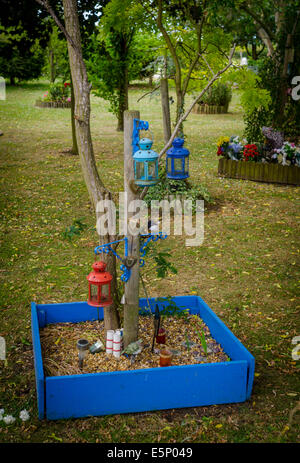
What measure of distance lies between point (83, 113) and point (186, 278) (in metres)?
2.91

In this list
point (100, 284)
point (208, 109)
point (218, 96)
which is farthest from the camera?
point (208, 109)

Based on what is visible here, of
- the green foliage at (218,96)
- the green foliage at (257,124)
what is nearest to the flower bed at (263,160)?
the green foliage at (257,124)

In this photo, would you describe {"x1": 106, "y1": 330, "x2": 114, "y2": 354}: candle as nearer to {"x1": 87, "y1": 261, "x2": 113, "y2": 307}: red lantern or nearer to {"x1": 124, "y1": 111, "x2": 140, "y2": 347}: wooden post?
{"x1": 124, "y1": 111, "x2": 140, "y2": 347}: wooden post

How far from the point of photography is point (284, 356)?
4.48 metres

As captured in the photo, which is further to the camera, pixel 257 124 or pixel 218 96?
pixel 218 96

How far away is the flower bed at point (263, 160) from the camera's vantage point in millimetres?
10727

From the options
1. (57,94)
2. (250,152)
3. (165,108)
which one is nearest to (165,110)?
(165,108)

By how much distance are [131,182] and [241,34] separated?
645 cm

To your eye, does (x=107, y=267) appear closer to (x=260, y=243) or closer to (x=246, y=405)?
(x=246, y=405)

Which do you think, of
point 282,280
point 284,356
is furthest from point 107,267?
point 282,280

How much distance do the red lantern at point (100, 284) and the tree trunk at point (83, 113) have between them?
0.23 meters

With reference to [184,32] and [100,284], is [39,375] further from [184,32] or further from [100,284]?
[184,32]

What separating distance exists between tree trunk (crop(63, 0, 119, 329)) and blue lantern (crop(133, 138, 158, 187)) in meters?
Result: 0.52

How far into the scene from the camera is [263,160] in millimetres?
11203
